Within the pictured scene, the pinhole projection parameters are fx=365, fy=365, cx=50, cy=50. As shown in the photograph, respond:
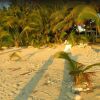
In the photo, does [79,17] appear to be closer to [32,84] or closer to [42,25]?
[42,25]

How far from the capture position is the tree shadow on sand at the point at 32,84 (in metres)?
7.16

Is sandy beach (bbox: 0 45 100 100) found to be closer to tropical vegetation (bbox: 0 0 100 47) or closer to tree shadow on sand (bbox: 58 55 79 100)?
tree shadow on sand (bbox: 58 55 79 100)

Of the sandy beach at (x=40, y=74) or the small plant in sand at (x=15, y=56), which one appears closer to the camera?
the sandy beach at (x=40, y=74)

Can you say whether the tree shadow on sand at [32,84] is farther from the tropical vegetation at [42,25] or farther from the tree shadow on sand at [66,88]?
the tropical vegetation at [42,25]

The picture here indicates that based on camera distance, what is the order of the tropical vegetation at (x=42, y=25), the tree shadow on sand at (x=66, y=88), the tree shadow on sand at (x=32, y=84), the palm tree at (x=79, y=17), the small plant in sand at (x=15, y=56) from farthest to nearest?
the tropical vegetation at (x=42, y=25) → the palm tree at (x=79, y=17) → the small plant in sand at (x=15, y=56) → the tree shadow on sand at (x=32, y=84) → the tree shadow on sand at (x=66, y=88)

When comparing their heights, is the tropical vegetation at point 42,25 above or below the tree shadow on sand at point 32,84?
above

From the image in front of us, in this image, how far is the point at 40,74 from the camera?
8.87m

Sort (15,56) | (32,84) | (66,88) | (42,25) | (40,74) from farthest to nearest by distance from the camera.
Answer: (42,25), (15,56), (40,74), (32,84), (66,88)

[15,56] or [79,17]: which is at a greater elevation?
[79,17]

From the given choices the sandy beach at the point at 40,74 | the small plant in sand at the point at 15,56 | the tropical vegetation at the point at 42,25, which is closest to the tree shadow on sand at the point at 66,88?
the sandy beach at the point at 40,74

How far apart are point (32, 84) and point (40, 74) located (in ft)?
2.94

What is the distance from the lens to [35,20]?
42.3ft

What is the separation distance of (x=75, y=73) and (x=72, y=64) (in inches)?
9.2

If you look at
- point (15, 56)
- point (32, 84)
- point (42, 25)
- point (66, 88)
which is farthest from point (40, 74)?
point (42, 25)
